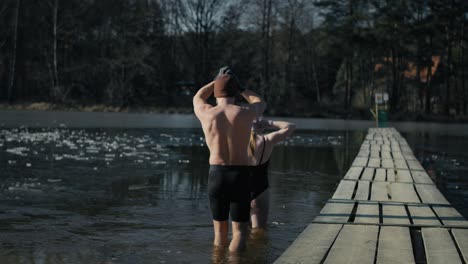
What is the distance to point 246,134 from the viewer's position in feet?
18.9

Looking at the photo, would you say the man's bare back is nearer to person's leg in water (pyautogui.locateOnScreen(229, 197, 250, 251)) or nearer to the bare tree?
person's leg in water (pyautogui.locateOnScreen(229, 197, 250, 251))

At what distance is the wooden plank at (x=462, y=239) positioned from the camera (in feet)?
16.9

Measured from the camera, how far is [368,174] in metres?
10.8

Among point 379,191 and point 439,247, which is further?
point 379,191

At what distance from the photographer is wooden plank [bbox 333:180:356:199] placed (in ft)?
26.7

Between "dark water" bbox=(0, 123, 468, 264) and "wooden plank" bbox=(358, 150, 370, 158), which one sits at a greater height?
"wooden plank" bbox=(358, 150, 370, 158)

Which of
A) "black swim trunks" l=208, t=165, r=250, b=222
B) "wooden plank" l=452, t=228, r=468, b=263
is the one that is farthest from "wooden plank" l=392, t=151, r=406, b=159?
"black swim trunks" l=208, t=165, r=250, b=222

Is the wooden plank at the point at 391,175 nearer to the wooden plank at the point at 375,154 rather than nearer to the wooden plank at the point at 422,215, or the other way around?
the wooden plank at the point at 422,215

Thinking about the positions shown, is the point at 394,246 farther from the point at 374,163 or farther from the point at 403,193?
the point at 374,163

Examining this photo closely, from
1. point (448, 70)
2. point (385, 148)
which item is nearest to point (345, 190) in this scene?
point (385, 148)

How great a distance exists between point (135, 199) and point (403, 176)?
4.47m

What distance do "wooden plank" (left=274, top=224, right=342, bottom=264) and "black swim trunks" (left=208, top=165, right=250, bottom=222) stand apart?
59cm

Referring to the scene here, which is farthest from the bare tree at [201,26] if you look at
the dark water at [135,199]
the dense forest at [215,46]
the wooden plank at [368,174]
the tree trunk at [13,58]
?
the wooden plank at [368,174]

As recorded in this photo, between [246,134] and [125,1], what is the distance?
181ft
